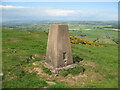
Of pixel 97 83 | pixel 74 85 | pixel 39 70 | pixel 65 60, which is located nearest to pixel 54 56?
pixel 65 60

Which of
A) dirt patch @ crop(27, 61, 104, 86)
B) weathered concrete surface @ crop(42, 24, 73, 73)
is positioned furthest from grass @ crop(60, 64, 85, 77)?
weathered concrete surface @ crop(42, 24, 73, 73)

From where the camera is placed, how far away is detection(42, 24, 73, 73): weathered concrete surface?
394 inches

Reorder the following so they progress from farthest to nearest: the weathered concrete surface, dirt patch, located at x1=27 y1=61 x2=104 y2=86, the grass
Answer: the weathered concrete surface
the grass
dirt patch, located at x1=27 y1=61 x2=104 y2=86

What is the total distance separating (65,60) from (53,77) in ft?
6.61

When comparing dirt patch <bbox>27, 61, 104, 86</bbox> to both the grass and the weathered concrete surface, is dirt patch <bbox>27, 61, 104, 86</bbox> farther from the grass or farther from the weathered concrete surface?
the weathered concrete surface

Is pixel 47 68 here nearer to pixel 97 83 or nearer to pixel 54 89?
pixel 54 89

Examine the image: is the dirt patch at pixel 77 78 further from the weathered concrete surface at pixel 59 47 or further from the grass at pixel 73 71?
the weathered concrete surface at pixel 59 47

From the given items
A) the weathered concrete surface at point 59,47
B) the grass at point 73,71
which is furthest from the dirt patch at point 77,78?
the weathered concrete surface at point 59,47

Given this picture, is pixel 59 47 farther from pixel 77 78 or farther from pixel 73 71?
pixel 77 78

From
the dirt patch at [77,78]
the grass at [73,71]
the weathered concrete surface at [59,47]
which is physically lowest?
the dirt patch at [77,78]

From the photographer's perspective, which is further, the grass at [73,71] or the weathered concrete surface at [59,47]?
the weathered concrete surface at [59,47]

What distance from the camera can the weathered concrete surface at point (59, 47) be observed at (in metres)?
10.0

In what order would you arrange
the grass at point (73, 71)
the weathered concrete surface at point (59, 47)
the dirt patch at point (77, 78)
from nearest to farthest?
the dirt patch at point (77, 78) → the grass at point (73, 71) → the weathered concrete surface at point (59, 47)

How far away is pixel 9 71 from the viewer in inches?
404
